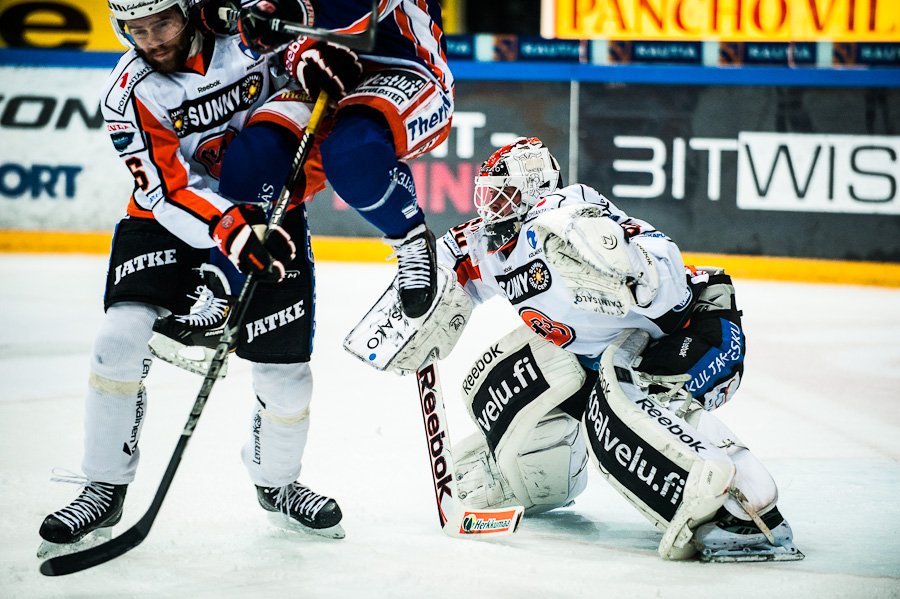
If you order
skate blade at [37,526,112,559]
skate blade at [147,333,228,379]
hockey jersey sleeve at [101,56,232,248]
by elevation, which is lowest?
skate blade at [37,526,112,559]

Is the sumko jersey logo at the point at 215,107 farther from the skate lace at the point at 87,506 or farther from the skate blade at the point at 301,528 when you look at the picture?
the skate blade at the point at 301,528

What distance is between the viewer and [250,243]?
6.64 ft

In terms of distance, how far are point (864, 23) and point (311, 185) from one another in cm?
579

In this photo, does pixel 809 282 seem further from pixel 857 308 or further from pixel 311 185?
pixel 311 185

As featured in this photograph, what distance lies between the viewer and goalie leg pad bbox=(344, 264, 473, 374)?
2385 mm

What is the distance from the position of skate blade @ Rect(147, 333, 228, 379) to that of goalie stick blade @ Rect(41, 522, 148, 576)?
336mm

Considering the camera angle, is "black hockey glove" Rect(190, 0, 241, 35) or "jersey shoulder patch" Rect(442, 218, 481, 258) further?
"jersey shoulder patch" Rect(442, 218, 481, 258)

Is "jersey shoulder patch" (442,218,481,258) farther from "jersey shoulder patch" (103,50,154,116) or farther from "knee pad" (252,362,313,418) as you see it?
"jersey shoulder patch" (103,50,154,116)

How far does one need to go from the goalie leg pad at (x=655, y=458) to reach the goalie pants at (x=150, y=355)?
689 millimetres

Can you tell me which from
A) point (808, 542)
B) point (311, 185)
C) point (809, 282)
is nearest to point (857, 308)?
point (809, 282)

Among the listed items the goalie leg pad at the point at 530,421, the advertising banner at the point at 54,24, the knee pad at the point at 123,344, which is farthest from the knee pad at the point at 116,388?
the advertising banner at the point at 54,24

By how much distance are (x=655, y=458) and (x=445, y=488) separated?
507mm

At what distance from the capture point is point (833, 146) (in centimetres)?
600

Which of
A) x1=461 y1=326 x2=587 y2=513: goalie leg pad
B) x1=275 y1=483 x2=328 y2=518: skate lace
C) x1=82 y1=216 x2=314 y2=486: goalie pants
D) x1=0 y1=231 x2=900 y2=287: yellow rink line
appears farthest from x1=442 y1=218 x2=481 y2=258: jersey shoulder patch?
x1=0 y1=231 x2=900 y2=287: yellow rink line
